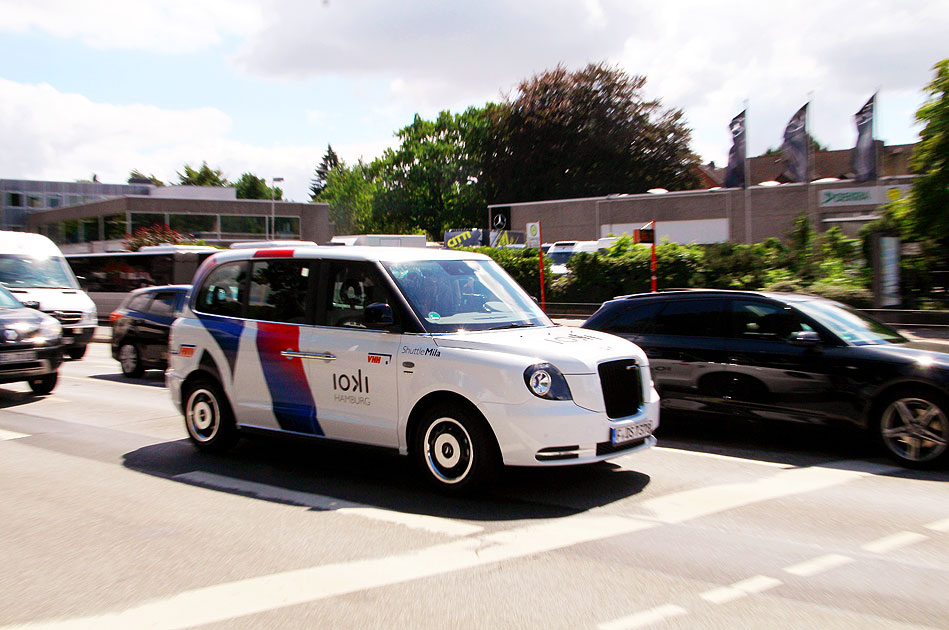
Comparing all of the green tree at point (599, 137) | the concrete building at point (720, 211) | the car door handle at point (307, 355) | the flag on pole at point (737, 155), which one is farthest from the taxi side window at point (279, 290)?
the green tree at point (599, 137)

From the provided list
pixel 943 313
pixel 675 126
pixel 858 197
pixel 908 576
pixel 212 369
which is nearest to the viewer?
pixel 908 576

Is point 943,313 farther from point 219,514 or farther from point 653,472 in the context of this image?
point 219,514

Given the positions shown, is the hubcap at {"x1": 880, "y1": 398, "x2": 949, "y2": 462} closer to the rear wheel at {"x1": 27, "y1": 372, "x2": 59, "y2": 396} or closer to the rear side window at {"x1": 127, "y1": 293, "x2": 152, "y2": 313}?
the rear wheel at {"x1": 27, "y1": 372, "x2": 59, "y2": 396}

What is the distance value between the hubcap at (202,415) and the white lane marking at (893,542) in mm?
5503

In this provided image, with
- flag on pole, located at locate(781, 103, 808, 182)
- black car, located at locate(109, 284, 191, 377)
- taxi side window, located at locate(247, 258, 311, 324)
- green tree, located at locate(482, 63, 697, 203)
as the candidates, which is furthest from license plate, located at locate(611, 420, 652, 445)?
green tree, located at locate(482, 63, 697, 203)

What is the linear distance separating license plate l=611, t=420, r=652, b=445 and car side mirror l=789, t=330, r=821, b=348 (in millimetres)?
2313

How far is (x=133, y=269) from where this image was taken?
30.6 m

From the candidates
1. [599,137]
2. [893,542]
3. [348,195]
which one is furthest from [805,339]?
[348,195]

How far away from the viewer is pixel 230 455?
7.93m

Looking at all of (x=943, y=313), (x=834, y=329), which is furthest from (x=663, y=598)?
(x=943, y=313)

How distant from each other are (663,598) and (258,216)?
2531 inches

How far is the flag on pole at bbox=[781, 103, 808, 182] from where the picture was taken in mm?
33156

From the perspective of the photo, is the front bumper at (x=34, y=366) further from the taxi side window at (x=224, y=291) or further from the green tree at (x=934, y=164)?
the green tree at (x=934, y=164)

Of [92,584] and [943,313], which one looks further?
[943,313]
